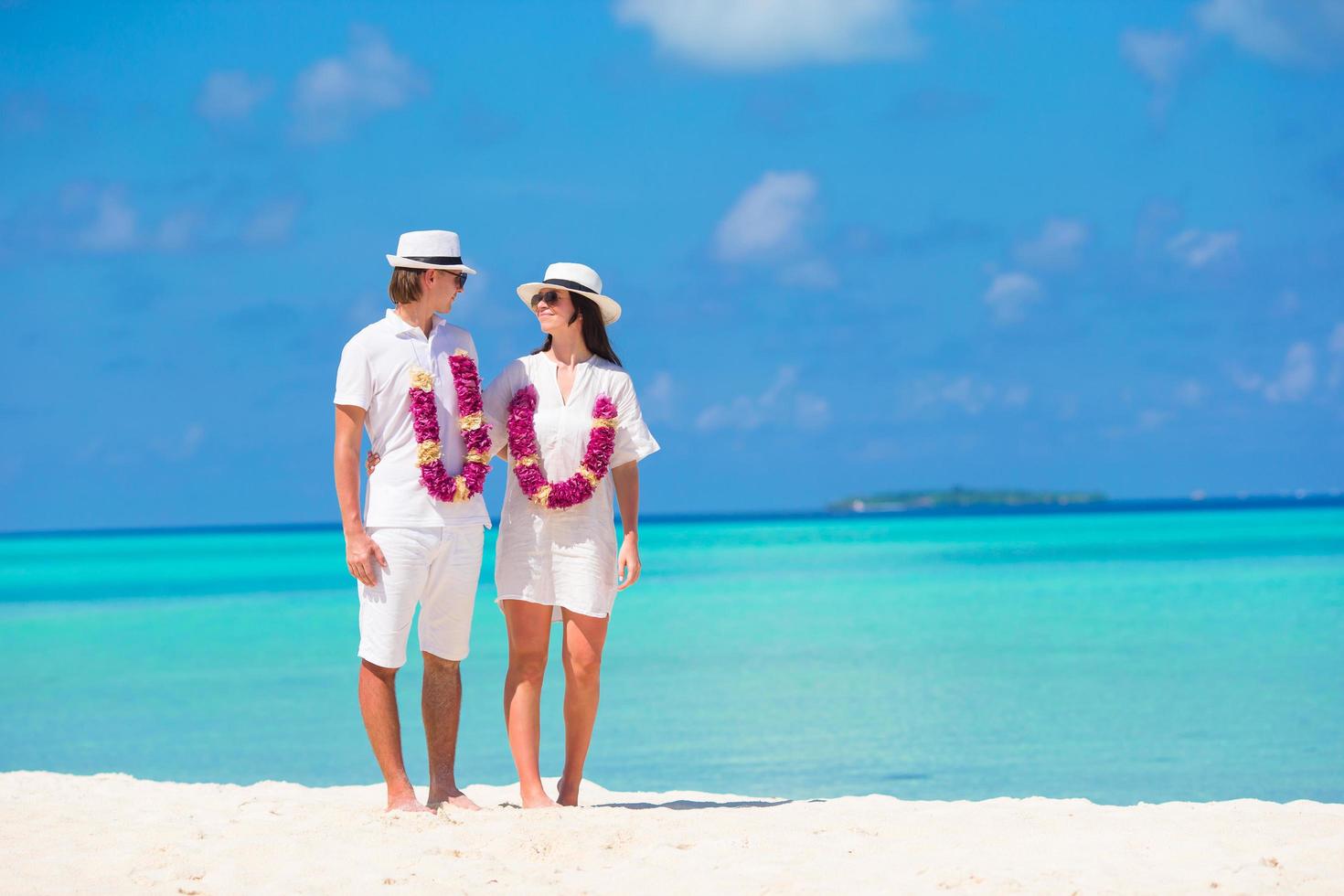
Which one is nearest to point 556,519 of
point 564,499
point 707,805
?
point 564,499

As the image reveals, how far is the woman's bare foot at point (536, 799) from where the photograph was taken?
16.7 feet

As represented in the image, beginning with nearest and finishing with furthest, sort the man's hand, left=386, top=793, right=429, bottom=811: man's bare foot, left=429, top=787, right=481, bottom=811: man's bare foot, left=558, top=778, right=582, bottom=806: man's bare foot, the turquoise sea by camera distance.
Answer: the man's hand
left=386, top=793, right=429, bottom=811: man's bare foot
left=429, top=787, right=481, bottom=811: man's bare foot
left=558, top=778, right=582, bottom=806: man's bare foot
the turquoise sea

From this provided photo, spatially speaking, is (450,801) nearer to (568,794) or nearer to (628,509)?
(568,794)

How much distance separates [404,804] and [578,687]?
2.55 feet

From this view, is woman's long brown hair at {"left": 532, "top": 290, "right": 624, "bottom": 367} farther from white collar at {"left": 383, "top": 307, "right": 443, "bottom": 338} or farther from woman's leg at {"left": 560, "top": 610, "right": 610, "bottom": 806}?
woman's leg at {"left": 560, "top": 610, "right": 610, "bottom": 806}

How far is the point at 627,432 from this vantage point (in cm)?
519

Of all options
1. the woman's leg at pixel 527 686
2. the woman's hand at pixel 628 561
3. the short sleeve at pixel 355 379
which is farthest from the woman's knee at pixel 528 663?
the short sleeve at pixel 355 379

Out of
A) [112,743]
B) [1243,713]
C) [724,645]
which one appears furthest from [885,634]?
[112,743]

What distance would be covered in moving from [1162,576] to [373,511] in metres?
22.8

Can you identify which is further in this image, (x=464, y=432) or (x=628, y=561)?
(x=628, y=561)

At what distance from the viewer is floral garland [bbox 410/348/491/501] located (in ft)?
15.7

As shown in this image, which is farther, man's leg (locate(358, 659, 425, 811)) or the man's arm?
man's leg (locate(358, 659, 425, 811))

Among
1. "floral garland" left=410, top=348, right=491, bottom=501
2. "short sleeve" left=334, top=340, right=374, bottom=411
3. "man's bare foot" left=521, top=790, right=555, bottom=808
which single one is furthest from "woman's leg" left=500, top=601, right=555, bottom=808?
"short sleeve" left=334, top=340, right=374, bottom=411

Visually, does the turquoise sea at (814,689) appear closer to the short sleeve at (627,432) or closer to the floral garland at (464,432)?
the short sleeve at (627,432)
